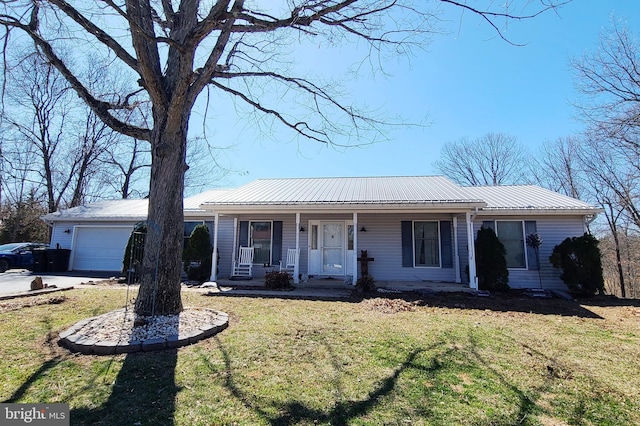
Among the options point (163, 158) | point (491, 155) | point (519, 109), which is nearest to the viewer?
point (163, 158)

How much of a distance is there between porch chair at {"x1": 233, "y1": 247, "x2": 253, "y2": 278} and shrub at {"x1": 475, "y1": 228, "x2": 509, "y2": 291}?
7430mm

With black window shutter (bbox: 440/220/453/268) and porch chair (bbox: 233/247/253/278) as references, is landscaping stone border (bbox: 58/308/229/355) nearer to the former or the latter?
porch chair (bbox: 233/247/253/278)

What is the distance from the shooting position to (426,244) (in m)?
10.5

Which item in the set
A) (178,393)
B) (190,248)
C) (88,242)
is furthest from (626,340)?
(88,242)

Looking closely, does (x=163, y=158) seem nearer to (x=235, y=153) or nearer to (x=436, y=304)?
(x=235, y=153)

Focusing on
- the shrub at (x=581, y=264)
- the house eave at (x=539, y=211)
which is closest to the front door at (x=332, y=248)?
the house eave at (x=539, y=211)

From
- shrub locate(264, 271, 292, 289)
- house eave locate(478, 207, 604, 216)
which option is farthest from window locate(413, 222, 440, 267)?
shrub locate(264, 271, 292, 289)

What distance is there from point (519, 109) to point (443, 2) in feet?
33.0

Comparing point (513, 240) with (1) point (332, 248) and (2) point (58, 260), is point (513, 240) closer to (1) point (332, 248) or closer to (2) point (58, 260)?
(1) point (332, 248)

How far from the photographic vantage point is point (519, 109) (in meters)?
12.3

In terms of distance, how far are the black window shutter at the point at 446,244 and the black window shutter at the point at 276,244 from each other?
5.54 metres

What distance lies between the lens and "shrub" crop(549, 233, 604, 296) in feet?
29.3

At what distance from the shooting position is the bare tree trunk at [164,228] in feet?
16.7

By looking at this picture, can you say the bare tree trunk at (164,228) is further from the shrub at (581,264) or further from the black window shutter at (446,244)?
the shrub at (581,264)
